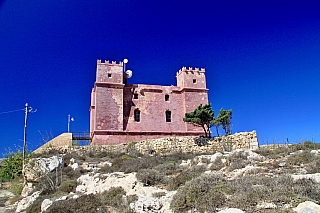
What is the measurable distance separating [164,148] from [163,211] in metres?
16.0

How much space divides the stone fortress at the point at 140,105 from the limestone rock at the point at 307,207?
2359cm

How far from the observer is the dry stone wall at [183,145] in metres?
21.7

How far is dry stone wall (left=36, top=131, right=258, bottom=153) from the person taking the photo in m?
21.7

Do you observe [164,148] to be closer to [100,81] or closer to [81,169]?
[81,169]

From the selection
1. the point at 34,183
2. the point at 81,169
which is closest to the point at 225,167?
the point at 81,169

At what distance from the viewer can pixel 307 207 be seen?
5527mm

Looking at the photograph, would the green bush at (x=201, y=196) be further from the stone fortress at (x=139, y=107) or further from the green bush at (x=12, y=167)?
the green bush at (x=12, y=167)

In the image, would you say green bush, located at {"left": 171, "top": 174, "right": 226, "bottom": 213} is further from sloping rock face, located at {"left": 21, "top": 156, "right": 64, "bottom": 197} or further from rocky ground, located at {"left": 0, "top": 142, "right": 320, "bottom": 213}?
sloping rock face, located at {"left": 21, "top": 156, "right": 64, "bottom": 197}

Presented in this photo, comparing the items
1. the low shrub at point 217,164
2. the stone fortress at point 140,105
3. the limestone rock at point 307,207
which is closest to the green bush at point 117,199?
the low shrub at point 217,164

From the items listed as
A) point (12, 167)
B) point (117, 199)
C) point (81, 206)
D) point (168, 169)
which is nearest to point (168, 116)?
point (12, 167)

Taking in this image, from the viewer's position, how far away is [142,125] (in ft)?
98.0

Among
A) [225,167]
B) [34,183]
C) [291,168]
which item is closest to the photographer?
[291,168]

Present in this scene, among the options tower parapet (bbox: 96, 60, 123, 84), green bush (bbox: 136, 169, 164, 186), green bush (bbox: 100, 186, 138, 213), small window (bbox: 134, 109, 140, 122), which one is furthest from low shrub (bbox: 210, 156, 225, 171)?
tower parapet (bbox: 96, 60, 123, 84)

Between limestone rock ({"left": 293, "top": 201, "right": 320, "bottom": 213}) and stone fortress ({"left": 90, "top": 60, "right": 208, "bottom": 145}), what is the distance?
23.6m
